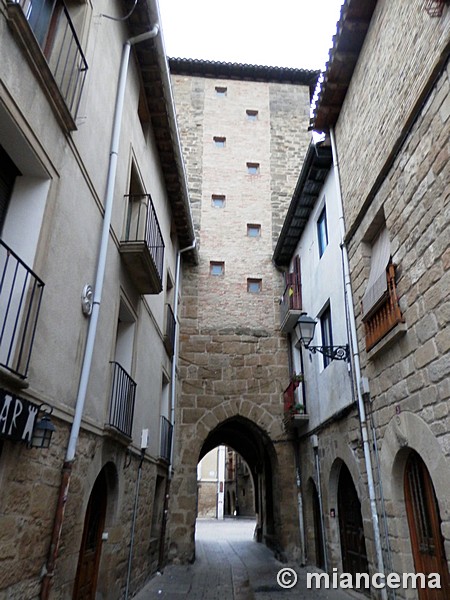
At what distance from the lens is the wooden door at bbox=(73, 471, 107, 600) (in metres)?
5.51

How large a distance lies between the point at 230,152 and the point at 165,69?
8085 mm

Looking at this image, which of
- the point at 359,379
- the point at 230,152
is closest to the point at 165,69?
the point at 359,379

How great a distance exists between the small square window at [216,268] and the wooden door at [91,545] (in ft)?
26.8

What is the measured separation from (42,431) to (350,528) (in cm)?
596

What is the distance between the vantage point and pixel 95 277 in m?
5.45

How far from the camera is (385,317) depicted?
595 cm

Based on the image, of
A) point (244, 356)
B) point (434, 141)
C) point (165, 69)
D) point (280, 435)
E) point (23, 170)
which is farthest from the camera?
point (244, 356)

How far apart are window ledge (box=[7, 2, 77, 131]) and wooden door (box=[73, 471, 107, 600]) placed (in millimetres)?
4533

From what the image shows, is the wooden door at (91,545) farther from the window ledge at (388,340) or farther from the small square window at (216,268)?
the small square window at (216,268)

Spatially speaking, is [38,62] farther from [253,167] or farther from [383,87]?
[253,167]

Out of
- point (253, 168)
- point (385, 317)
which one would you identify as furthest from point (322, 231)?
point (253, 168)

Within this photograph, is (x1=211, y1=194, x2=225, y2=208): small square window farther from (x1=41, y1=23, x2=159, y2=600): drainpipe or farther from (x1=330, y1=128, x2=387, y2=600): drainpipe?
(x1=41, y1=23, x2=159, y2=600): drainpipe

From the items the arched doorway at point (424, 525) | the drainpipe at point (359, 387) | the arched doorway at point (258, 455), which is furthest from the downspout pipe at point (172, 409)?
the arched doorway at point (424, 525)

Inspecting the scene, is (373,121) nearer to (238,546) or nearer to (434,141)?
(434,141)
